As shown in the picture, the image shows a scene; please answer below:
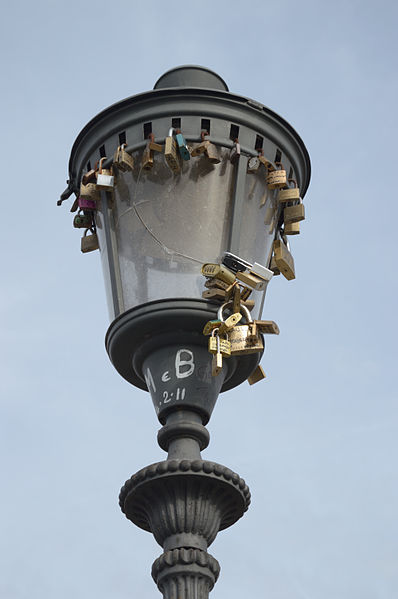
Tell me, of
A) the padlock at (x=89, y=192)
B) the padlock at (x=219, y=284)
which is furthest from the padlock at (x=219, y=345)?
the padlock at (x=89, y=192)

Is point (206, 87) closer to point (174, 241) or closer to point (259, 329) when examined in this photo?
point (174, 241)

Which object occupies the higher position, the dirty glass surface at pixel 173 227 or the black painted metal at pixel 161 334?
the dirty glass surface at pixel 173 227

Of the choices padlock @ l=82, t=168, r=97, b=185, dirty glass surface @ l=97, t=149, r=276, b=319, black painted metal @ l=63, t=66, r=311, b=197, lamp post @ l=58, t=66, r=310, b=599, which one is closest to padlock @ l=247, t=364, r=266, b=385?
lamp post @ l=58, t=66, r=310, b=599

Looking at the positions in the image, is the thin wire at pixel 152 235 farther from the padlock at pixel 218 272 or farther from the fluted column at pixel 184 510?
the fluted column at pixel 184 510

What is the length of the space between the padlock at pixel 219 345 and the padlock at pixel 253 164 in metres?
1.43

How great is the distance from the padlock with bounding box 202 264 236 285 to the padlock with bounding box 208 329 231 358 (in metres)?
0.40

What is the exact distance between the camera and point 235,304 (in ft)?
21.2

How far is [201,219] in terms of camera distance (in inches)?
270

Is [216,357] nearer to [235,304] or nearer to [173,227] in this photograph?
[235,304]

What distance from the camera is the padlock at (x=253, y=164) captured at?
7.10m

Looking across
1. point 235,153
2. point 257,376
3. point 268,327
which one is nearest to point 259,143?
point 235,153

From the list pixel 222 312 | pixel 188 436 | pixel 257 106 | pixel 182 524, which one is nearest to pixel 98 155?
pixel 257 106

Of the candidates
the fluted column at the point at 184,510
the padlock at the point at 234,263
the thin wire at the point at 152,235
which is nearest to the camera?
the fluted column at the point at 184,510

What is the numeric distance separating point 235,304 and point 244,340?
0.28m
